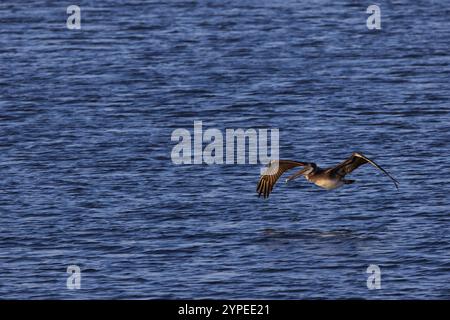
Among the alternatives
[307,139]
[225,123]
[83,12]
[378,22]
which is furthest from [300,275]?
[83,12]

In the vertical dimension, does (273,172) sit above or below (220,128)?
below

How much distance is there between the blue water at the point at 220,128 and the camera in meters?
28.1

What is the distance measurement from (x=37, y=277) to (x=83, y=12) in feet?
122

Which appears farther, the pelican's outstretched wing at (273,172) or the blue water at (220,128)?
the pelican's outstretched wing at (273,172)

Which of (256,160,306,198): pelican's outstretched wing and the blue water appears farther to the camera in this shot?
(256,160,306,198): pelican's outstretched wing

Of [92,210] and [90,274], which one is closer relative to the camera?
[90,274]

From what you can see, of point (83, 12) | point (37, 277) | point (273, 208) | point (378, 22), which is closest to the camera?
point (37, 277)

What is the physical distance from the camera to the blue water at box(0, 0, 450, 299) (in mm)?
28062

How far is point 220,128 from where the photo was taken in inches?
1619

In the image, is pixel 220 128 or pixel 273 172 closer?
pixel 273 172

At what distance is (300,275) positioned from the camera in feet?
90.9
